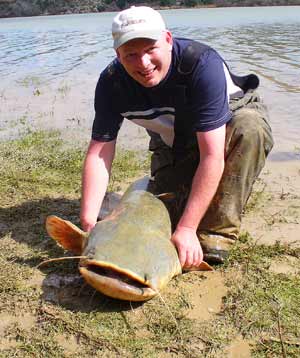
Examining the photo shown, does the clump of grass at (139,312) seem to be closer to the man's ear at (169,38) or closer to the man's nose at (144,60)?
the man's nose at (144,60)

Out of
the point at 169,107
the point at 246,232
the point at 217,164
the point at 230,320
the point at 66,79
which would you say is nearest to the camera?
the point at 230,320

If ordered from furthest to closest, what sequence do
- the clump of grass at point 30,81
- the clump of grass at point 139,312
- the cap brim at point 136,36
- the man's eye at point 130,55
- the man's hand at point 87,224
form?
the clump of grass at point 30,81
the man's hand at point 87,224
the man's eye at point 130,55
the cap brim at point 136,36
the clump of grass at point 139,312

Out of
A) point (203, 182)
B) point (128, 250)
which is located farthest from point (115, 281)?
point (203, 182)

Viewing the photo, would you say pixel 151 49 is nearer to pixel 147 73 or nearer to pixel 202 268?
pixel 147 73

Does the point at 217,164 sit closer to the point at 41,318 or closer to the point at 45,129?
the point at 41,318

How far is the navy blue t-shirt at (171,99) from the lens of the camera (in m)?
2.92

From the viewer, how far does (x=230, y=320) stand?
251 cm

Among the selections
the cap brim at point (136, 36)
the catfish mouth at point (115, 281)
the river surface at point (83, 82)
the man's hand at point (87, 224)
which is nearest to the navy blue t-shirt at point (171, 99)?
the cap brim at point (136, 36)

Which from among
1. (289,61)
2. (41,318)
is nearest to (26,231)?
(41,318)

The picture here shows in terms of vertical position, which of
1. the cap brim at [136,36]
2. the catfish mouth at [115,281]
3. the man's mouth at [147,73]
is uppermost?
the cap brim at [136,36]

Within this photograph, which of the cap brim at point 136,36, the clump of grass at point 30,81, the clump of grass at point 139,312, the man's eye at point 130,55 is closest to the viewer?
the clump of grass at point 139,312

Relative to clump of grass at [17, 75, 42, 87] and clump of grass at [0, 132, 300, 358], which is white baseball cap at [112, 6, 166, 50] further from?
clump of grass at [17, 75, 42, 87]

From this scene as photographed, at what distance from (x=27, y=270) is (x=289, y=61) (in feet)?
32.7

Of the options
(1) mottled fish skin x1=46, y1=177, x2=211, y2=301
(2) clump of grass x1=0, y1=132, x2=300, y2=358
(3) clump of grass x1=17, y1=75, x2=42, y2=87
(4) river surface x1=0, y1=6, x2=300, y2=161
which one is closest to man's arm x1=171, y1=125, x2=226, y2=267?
(1) mottled fish skin x1=46, y1=177, x2=211, y2=301
